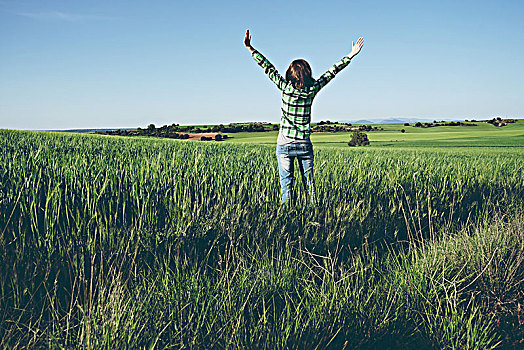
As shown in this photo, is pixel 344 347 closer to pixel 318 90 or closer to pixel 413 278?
pixel 413 278

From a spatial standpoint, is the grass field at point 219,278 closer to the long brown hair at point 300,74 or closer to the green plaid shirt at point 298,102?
the green plaid shirt at point 298,102

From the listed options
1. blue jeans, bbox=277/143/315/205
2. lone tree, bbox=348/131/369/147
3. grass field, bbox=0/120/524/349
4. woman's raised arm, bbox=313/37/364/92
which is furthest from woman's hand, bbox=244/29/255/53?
lone tree, bbox=348/131/369/147

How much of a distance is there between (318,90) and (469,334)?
3139mm

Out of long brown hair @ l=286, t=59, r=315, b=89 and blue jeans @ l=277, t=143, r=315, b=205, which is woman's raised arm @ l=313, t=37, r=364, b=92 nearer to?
long brown hair @ l=286, t=59, r=315, b=89

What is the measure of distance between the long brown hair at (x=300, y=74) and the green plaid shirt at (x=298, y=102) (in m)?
0.07

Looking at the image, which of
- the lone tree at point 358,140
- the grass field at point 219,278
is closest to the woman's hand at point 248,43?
the grass field at point 219,278

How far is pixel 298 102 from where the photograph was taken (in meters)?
4.56

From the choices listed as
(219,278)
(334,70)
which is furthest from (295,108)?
(219,278)

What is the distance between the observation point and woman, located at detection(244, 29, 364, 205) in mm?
4484

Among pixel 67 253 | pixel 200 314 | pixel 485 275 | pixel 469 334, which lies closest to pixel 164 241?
pixel 67 253

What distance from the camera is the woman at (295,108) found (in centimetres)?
448

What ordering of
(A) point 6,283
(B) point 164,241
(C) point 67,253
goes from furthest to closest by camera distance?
(B) point 164,241 < (C) point 67,253 < (A) point 6,283

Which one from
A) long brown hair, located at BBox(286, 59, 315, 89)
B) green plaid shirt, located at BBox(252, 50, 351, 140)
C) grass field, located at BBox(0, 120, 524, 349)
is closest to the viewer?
grass field, located at BBox(0, 120, 524, 349)

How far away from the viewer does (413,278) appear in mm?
2816
